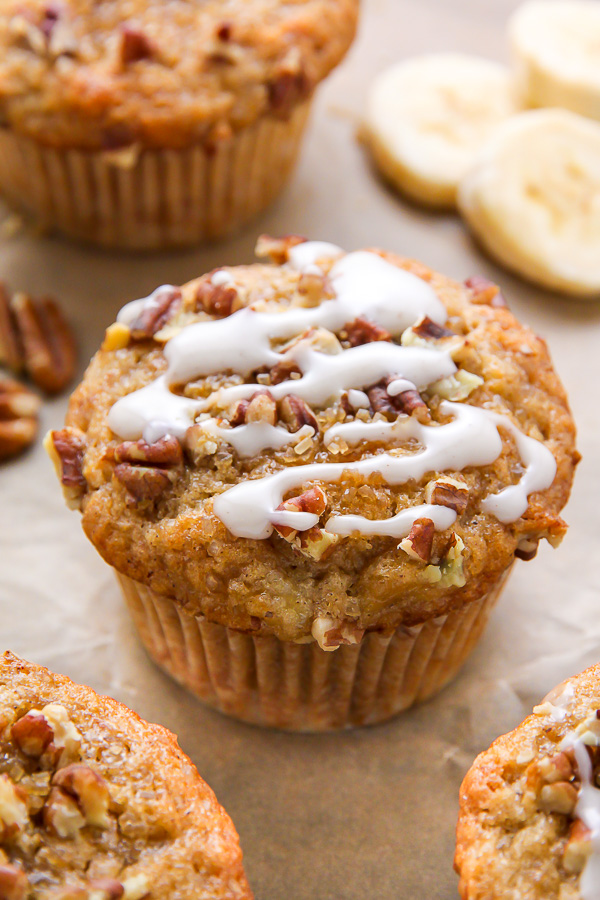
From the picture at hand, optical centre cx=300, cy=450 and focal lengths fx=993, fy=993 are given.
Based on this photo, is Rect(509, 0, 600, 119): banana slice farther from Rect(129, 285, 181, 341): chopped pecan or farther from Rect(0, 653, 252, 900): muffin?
Rect(0, 653, 252, 900): muffin

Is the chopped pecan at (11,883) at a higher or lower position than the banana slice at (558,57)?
lower

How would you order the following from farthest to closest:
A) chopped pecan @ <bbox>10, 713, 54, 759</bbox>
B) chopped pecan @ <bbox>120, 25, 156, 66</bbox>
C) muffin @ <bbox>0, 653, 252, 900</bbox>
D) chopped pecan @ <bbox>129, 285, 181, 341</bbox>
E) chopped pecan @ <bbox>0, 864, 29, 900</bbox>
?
chopped pecan @ <bbox>120, 25, 156, 66</bbox>
chopped pecan @ <bbox>129, 285, 181, 341</bbox>
chopped pecan @ <bbox>10, 713, 54, 759</bbox>
muffin @ <bbox>0, 653, 252, 900</bbox>
chopped pecan @ <bbox>0, 864, 29, 900</bbox>

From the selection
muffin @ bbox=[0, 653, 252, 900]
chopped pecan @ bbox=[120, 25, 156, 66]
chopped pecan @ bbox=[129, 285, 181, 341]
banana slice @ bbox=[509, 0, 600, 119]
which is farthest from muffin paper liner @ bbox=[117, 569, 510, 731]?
banana slice @ bbox=[509, 0, 600, 119]

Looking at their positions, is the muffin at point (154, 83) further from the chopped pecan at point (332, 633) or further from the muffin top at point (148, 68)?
the chopped pecan at point (332, 633)

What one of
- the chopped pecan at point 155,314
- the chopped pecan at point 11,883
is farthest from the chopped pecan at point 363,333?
the chopped pecan at point 11,883

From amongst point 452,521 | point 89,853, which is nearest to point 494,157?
point 452,521

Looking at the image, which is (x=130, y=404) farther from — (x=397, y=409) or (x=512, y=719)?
(x=512, y=719)

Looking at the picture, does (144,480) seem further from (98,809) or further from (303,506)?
(98,809)
